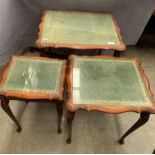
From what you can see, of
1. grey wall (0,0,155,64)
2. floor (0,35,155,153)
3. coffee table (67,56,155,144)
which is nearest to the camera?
coffee table (67,56,155,144)

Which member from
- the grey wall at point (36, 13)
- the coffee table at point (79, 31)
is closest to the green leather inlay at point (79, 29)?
the coffee table at point (79, 31)

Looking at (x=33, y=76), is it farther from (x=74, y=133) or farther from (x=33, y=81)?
(x=74, y=133)

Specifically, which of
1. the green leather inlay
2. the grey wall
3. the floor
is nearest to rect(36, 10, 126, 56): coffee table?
the green leather inlay

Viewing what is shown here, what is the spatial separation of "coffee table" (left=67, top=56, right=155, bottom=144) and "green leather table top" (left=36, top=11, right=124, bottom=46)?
0.18 metres

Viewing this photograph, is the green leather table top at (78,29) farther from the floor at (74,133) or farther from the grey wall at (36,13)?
the floor at (74,133)

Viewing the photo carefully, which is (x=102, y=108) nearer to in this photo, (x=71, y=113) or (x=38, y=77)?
(x=71, y=113)

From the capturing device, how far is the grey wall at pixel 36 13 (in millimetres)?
1710

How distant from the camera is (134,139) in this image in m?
1.47

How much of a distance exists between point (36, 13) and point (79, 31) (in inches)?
22.4

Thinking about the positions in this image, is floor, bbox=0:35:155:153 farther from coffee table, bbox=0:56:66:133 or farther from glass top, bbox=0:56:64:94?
glass top, bbox=0:56:64:94

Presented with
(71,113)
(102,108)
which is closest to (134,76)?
(102,108)

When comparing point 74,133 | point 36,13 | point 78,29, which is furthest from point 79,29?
point 74,133

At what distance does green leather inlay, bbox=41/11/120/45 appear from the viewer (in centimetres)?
142

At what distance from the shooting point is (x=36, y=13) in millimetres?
1808
